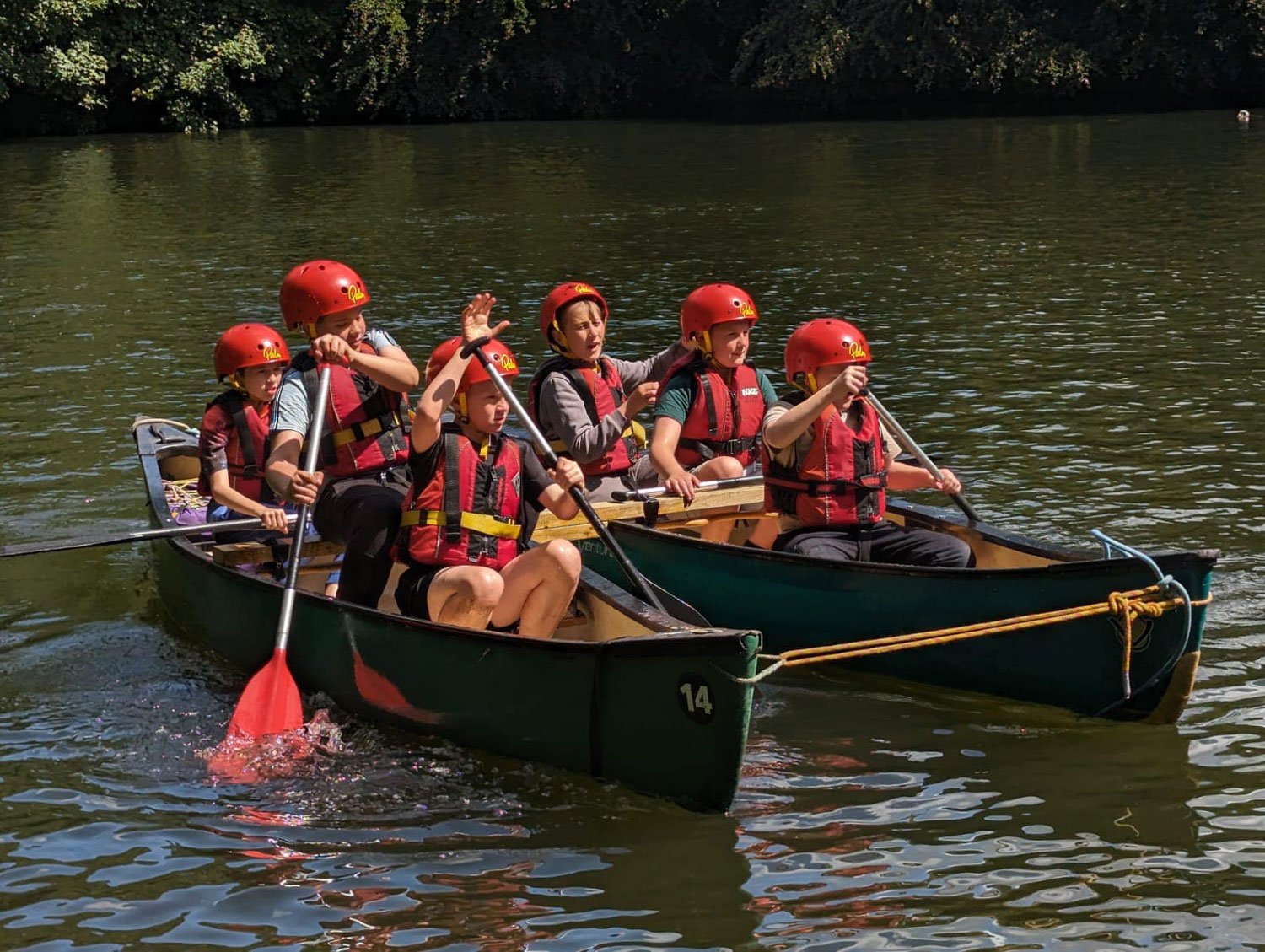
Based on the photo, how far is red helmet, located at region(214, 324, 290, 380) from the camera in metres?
8.04

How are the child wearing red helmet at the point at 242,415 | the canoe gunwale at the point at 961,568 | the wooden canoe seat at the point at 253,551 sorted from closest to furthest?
the canoe gunwale at the point at 961,568 < the wooden canoe seat at the point at 253,551 < the child wearing red helmet at the point at 242,415

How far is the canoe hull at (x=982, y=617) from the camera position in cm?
661

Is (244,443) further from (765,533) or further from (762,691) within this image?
(762,691)

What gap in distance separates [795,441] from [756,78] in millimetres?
32562

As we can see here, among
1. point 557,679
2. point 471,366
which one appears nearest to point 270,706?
point 557,679

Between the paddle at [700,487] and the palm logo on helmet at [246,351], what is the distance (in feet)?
5.47

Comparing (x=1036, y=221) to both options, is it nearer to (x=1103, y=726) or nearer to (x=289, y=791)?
(x=1103, y=726)

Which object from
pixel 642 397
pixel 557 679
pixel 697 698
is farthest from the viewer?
pixel 642 397

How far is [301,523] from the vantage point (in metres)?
7.12

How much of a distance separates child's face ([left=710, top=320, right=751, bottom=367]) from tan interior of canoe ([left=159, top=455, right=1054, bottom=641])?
0.64 meters

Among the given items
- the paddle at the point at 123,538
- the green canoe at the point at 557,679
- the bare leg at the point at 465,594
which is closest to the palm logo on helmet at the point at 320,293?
the paddle at the point at 123,538

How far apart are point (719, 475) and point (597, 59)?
110ft

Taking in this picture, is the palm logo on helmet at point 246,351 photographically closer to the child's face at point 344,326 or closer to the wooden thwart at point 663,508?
the child's face at point 344,326

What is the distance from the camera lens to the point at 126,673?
7840mm
